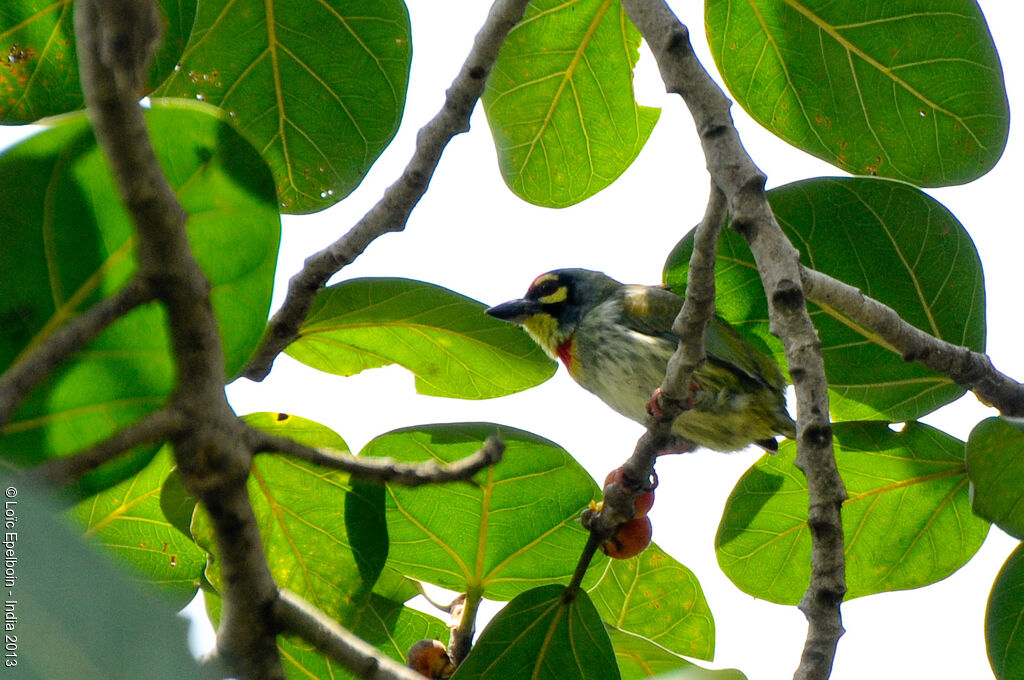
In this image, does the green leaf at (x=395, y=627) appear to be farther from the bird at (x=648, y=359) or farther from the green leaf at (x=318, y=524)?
the bird at (x=648, y=359)

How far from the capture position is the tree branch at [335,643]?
3.74 feet

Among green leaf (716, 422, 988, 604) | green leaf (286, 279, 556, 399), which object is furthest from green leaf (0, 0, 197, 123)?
green leaf (716, 422, 988, 604)

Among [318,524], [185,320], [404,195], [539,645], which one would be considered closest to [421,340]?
[404,195]

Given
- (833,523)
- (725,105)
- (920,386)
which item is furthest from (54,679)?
(920,386)

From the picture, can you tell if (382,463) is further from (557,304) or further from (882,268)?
(557,304)

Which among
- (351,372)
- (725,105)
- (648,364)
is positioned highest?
(648,364)

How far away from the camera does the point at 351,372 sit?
7.70 feet

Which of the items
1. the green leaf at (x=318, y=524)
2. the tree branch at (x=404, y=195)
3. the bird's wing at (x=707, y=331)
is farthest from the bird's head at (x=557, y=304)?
the green leaf at (x=318, y=524)

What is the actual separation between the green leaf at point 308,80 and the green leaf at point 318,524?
22.9 inches

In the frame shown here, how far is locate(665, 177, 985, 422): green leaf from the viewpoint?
2.10 m

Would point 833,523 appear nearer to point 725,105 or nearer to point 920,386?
point 725,105

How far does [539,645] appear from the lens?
1.82 meters

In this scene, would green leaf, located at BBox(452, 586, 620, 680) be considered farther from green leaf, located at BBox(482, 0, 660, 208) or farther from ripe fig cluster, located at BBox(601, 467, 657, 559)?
green leaf, located at BBox(482, 0, 660, 208)

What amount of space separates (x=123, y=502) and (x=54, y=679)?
1706mm
